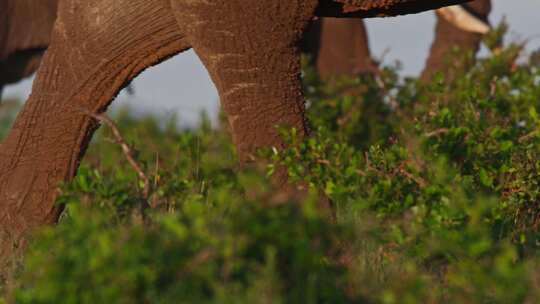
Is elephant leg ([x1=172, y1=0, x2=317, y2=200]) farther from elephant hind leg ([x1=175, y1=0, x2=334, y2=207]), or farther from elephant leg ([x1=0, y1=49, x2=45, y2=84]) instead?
elephant leg ([x1=0, y1=49, x2=45, y2=84])

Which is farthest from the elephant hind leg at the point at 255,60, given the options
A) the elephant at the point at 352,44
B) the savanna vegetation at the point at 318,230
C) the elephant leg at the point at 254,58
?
the elephant at the point at 352,44

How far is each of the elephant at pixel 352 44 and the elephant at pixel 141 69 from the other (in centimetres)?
445

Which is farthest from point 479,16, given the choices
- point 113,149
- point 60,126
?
point 60,126

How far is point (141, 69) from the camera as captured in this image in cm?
486

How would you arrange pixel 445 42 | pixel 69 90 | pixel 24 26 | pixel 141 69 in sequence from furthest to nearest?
pixel 24 26
pixel 445 42
pixel 69 90
pixel 141 69

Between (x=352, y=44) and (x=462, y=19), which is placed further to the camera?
(x=352, y=44)

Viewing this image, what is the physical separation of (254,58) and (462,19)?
3.88 metres

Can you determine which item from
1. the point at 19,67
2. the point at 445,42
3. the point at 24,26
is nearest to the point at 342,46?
the point at 445,42

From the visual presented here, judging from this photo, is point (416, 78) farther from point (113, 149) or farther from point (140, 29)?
point (140, 29)

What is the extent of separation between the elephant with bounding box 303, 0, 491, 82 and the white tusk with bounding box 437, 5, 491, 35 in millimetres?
894

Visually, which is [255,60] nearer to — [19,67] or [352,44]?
[352,44]

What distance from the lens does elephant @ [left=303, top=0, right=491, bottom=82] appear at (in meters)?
9.67

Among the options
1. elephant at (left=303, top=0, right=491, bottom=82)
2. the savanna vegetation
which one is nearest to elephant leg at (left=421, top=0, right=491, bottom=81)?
elephant at (left=303, top=0, right=491, bottom=82)

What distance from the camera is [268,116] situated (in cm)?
448
